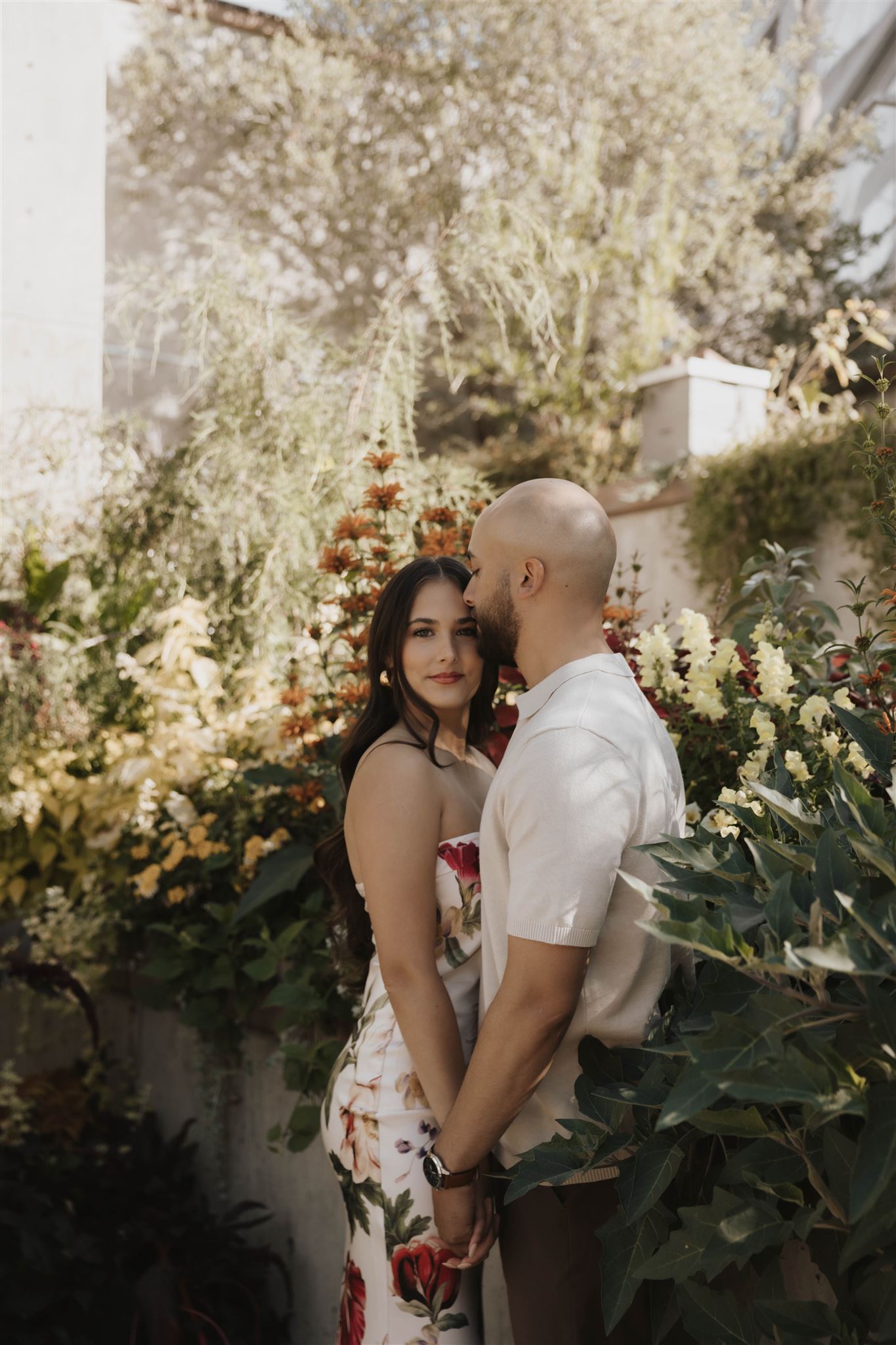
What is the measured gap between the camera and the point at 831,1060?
88 centimetres

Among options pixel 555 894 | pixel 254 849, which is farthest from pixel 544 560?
pixel 254 849

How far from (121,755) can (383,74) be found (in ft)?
24.6

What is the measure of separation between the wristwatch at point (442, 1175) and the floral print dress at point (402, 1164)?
16cm

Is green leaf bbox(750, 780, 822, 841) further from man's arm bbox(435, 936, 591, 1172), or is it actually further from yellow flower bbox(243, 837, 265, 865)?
yellow flower bbox(243, 837, 265, 865)

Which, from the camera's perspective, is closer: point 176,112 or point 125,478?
point 125,478

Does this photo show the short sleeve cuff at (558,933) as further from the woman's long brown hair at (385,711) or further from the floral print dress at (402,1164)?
the woman's long brown hair at (385,711)

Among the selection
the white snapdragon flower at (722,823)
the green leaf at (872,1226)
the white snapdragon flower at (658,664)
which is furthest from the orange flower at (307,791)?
the green leaf at (872,1226)

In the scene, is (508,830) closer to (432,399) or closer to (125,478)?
(125,478)

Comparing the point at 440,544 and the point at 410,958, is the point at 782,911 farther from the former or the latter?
the point at 440,544

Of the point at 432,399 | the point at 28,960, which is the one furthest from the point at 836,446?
the point at 432,399

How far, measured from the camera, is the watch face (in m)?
1.55

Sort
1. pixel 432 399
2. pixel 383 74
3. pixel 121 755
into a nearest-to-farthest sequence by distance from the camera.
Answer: pixel 121 755 < pixel 383 74 < pixel 432 399

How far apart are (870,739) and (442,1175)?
2.73 ft

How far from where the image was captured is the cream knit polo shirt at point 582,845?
1.37 metres
